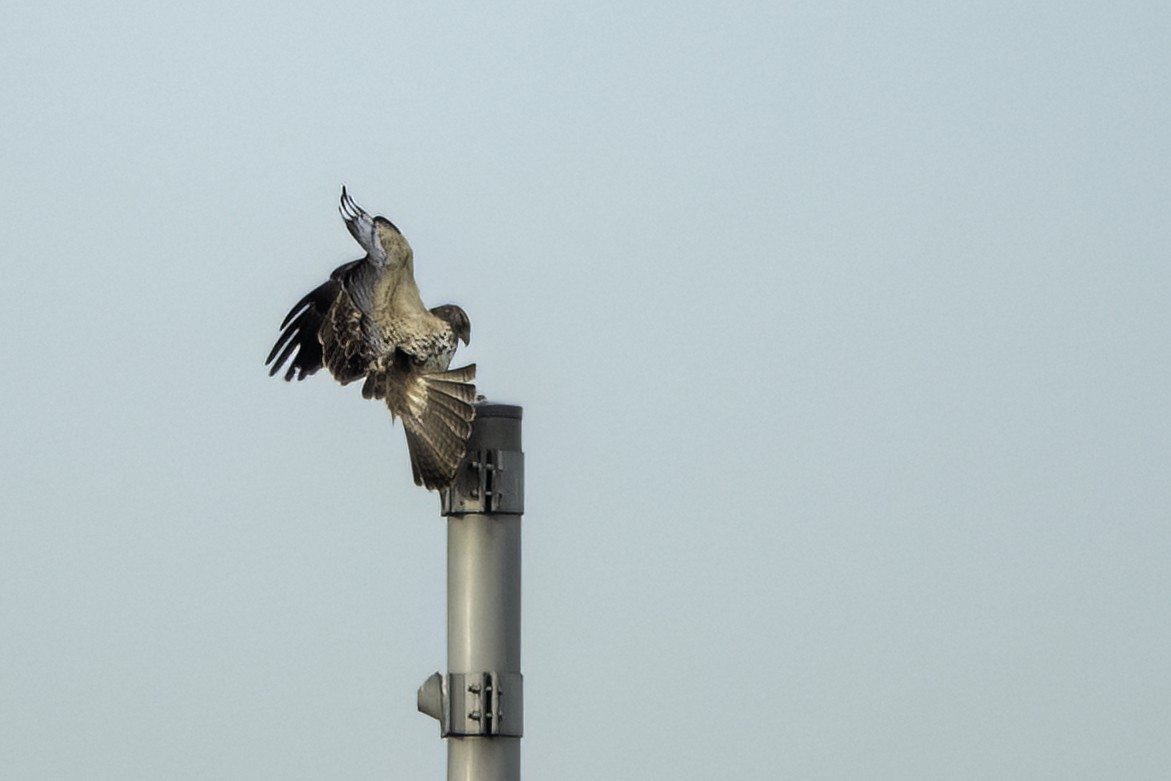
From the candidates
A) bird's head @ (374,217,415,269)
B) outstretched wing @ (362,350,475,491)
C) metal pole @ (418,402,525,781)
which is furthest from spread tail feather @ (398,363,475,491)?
bird's head @ (374,217,415,269)

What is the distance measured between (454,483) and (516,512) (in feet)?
1.20

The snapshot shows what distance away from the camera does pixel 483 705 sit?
8.39 metres

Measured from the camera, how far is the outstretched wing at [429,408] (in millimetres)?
8953

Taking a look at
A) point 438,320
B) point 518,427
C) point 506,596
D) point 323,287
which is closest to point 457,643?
point 506,596

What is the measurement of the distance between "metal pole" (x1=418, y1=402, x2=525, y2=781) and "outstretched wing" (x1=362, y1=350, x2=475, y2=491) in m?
0.13

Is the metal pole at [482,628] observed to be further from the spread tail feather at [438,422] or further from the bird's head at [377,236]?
the bird's head at [377,236]

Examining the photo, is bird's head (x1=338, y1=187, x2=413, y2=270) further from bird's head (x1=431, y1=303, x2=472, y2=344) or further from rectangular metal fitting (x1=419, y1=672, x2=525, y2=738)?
rectangular metal fitting (x1=419, y1=672, x2=525, y2=738)

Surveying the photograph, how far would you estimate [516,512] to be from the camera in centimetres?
878

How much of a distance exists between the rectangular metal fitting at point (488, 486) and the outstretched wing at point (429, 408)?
7cm

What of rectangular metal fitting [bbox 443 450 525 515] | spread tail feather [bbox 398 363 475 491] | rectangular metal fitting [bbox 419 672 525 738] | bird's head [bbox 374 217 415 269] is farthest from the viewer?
bird's head [bbox 374 217 415 269]

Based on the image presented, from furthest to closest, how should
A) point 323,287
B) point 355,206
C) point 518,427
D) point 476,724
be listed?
point 323,287 < point 355,206 < point 518,427 < point 476,724

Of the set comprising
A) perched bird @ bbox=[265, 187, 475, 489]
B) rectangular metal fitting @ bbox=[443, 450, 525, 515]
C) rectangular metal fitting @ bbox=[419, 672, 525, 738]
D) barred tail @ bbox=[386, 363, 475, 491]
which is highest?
perched bird @ bbox=[265, 187, 475, 489]

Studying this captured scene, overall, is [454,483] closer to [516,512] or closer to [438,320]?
[516,512]

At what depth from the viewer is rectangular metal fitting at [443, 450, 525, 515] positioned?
8.77m
